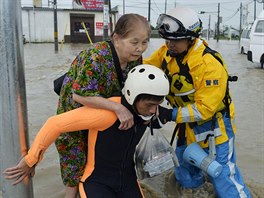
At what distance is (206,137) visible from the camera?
3.24m

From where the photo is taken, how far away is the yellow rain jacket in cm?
290

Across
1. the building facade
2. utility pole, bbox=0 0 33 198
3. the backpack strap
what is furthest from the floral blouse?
the building facade

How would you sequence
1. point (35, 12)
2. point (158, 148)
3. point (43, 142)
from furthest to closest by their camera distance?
point (35, 12), point (158, 148), point (43, 142)

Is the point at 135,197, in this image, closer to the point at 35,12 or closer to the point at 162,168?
the point at 162,168

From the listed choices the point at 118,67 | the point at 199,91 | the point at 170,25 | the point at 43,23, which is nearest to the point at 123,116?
the point at 118,67

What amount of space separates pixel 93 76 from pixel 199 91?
0.98m

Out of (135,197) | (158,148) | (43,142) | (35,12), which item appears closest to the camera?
(43,142)

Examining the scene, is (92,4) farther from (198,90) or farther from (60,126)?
(60,126)

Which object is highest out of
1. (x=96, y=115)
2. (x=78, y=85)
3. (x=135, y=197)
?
(x=78, y=85)

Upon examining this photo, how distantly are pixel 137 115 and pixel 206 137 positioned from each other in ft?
3.50

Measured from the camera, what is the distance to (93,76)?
2.34 meters

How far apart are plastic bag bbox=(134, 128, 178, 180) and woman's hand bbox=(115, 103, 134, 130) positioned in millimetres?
651

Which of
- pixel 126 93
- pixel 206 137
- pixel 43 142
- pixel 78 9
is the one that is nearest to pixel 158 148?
pixel 206 137

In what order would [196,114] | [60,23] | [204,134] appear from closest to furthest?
[196,114] → [204,134] → [60,23]
